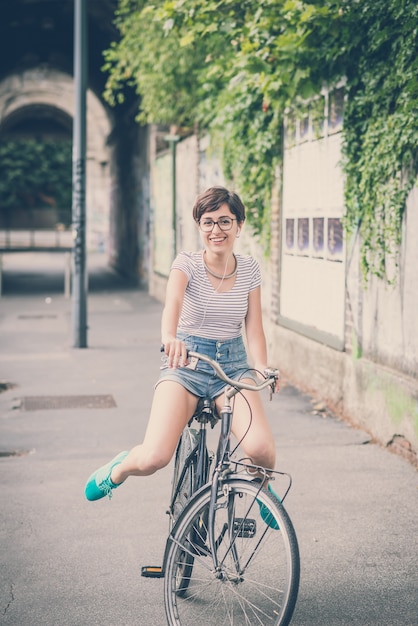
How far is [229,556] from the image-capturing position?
3852mm

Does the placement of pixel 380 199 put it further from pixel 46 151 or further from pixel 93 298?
pixel 46 151

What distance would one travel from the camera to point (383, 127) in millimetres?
7234

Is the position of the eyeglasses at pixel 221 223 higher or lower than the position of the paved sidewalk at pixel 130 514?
higher

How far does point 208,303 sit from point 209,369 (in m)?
0.28

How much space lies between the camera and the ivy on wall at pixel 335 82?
6961 mm

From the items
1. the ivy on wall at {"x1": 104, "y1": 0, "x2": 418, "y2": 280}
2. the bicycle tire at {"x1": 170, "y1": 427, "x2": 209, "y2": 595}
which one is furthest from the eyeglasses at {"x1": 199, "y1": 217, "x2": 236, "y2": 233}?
the ivy on wall at {"x1": 104, "y1": 0, "x2": 418, "y2": 280}

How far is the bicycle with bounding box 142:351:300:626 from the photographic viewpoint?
3.67 meters

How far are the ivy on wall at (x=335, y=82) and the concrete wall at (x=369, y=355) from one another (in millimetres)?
246

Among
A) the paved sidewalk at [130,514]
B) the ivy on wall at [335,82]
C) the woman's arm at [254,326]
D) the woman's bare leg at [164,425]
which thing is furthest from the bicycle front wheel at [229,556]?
the ivy on wall at [335,82]

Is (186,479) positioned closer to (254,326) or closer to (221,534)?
(221,534)

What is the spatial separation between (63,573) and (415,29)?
413 centimetres

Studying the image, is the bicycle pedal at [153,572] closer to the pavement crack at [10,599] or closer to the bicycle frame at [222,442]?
the bicycle frame at [222,442]

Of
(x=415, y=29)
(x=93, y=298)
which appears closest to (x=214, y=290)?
(x=415, y=29)

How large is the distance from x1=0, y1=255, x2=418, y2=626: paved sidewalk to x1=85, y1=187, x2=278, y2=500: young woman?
56cm
